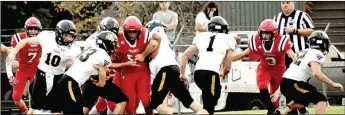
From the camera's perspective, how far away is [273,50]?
14.7 metres

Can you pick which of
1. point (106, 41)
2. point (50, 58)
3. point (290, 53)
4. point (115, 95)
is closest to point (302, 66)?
point (290, 53)

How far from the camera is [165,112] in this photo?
46.3 ft

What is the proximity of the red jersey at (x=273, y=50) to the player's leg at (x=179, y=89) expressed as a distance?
1.34m

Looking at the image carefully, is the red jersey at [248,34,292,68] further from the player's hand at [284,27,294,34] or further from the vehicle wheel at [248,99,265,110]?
the vehicle wheel at [248,99,265,110]

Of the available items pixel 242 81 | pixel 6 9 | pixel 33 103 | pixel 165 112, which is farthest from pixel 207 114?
pixel 6 9

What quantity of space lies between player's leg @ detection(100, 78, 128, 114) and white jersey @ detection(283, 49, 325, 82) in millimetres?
2295

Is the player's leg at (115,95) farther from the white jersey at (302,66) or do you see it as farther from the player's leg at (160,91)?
the white jersey at (302,66)

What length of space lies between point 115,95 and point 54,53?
1.37m

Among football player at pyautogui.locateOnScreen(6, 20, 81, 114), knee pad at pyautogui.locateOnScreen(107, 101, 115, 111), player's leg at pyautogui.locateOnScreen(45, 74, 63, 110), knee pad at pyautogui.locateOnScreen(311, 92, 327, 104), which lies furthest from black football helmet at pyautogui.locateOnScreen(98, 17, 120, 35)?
knee pad at pyautogui.locateOnScreen(311, 92, 327, 104)

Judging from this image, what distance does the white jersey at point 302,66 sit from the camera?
44.6 feet

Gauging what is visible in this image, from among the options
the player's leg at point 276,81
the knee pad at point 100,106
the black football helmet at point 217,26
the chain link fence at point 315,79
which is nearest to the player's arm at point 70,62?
the knee pad at point 100,106

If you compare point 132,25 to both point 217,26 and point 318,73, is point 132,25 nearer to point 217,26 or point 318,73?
point 217,26

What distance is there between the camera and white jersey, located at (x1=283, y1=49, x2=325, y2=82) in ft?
44.6

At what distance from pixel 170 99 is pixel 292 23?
2.88 metres
